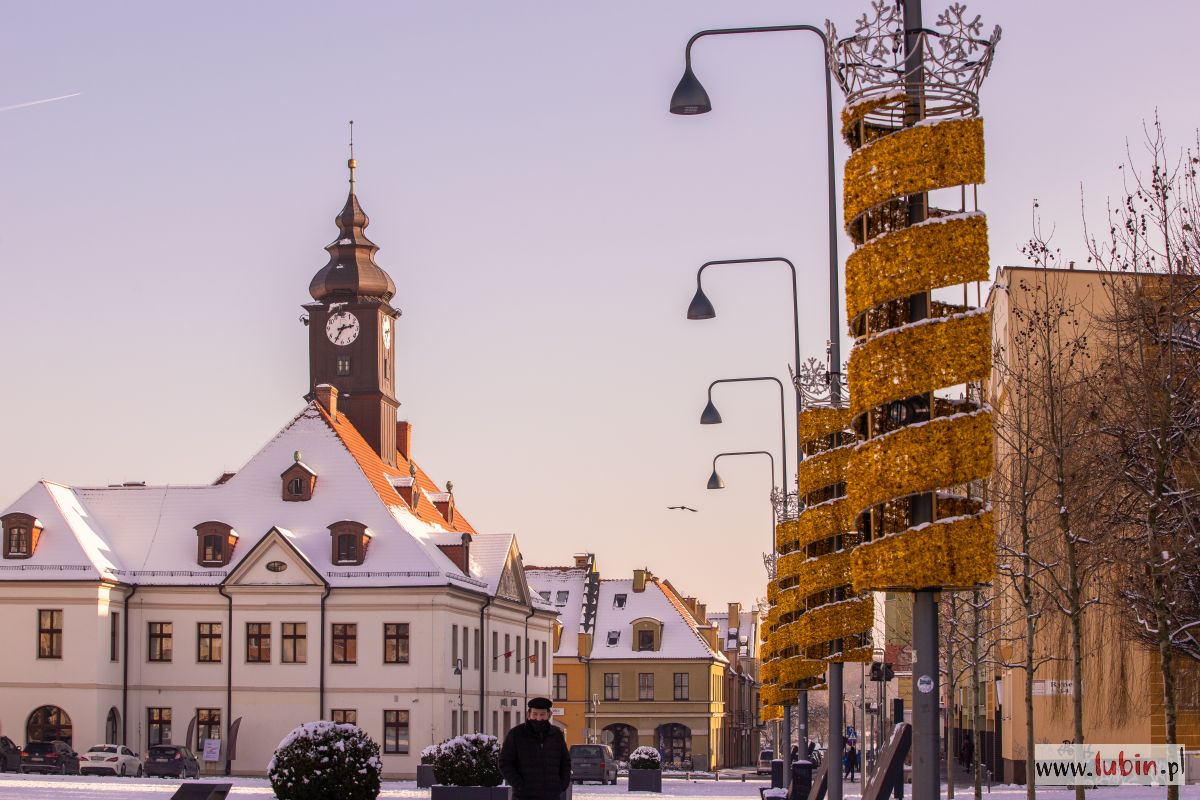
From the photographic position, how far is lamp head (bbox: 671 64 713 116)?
68.3 ft

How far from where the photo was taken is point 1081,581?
3112 centimetres

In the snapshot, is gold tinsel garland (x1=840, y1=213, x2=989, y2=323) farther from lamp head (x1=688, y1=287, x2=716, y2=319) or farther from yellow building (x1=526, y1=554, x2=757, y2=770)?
yellow building (x1=526, y1=554, x2=757, y2=770)

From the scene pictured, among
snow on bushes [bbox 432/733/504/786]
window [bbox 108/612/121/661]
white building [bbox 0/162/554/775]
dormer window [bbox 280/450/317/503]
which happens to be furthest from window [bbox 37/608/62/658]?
snow on bushes [bbox 432/733/504/786]

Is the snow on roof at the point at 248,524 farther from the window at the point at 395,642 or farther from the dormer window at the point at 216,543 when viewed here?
the window at the point at 395,642

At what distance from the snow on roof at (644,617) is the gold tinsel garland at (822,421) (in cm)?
7882

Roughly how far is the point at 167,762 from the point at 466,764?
117 feet

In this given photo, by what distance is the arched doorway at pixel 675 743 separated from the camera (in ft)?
345

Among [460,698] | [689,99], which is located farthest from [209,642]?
[689,99]

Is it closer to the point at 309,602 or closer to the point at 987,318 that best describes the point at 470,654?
the point at 309,602

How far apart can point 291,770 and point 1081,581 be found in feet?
45.1

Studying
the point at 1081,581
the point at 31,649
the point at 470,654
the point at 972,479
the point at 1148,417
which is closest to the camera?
the point at 972,479

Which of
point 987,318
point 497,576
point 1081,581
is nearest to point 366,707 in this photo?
point 497,576

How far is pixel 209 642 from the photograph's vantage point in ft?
241

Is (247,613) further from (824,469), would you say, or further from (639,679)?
(824,469)
